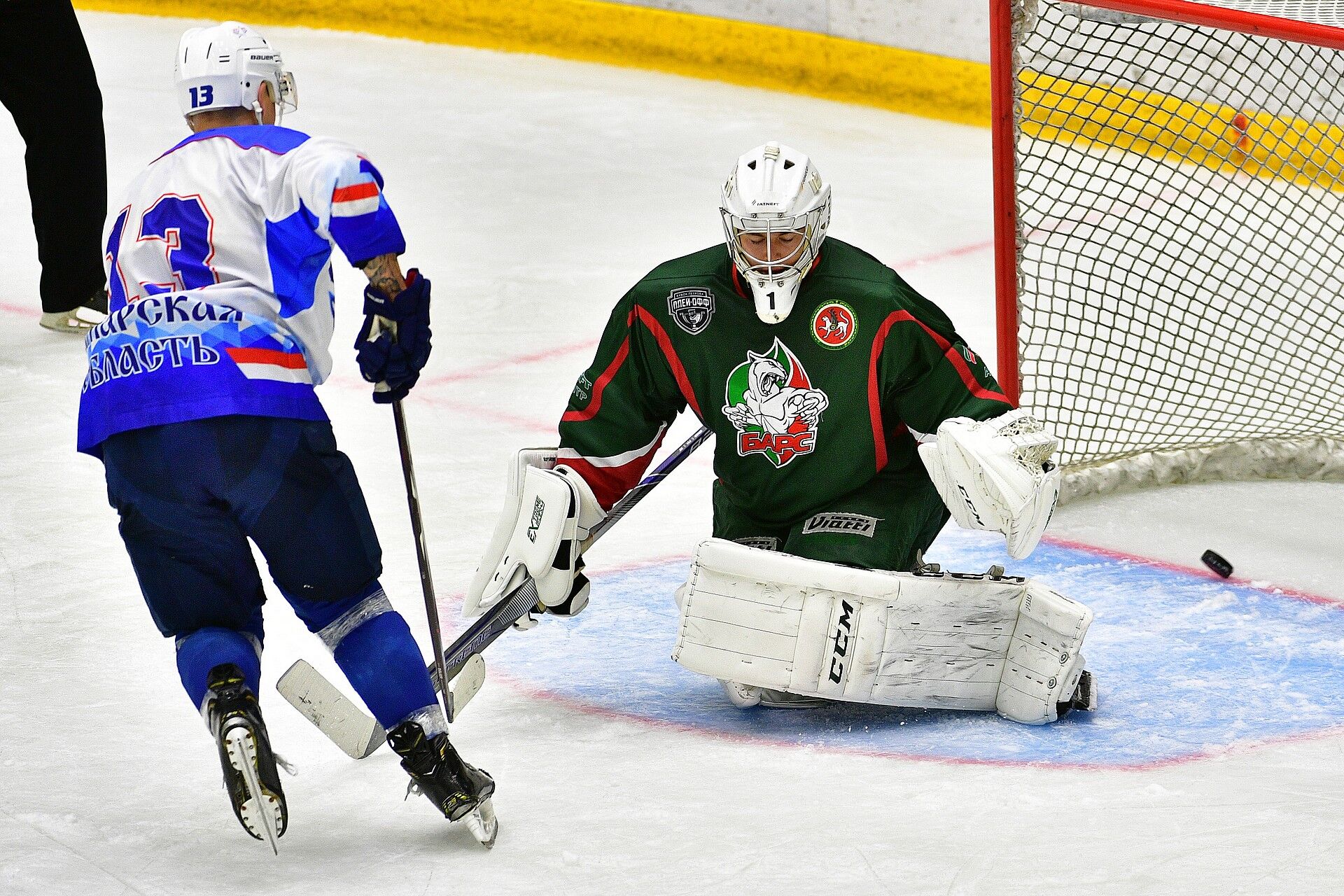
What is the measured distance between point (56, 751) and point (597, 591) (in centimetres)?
109

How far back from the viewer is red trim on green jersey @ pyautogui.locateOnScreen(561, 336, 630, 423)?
110 inches

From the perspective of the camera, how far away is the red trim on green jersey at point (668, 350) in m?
2.76

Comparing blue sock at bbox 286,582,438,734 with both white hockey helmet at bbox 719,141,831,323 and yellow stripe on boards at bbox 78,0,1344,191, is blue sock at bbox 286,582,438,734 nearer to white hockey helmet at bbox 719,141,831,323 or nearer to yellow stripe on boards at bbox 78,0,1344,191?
white hockey helmet at bbox 719,141,831,323

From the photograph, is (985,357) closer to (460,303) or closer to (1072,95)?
(1072,95)

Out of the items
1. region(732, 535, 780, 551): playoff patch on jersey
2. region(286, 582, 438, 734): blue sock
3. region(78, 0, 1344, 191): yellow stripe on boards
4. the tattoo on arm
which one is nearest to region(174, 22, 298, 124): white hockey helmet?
the tattoo on arm

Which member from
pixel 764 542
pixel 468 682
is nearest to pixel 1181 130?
pixel 764 542

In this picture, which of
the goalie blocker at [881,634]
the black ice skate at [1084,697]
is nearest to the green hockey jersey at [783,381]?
the goalie blocker at [881,634]

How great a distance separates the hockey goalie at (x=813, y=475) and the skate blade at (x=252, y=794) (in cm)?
77

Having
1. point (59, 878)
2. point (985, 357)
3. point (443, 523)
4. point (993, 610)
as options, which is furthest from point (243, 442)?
point (985, 357)

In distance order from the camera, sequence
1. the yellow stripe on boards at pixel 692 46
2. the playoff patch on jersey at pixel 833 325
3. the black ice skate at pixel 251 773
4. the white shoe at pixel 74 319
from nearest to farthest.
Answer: the black ice skate at pixel 251 773 → the playoff patch on jersey at pixel 833 325 → the white shoe at pixel 74 319 → the yellow stripe on boards at pixel 692 46

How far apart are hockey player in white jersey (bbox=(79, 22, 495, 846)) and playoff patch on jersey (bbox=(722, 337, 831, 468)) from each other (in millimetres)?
622

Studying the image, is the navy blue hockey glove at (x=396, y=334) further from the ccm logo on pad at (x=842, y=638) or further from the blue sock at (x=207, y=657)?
the ccm logo on pad at (x=842, y=638)

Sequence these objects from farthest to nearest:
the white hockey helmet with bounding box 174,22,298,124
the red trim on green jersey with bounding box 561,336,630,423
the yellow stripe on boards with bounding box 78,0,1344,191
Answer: the yellow stripe on boards with bounding box 78,0,1344,191 < the red trim on green jersey with bounding box 561,336,630,423 < the white hockey helmet with bounding box 174,22,298,124

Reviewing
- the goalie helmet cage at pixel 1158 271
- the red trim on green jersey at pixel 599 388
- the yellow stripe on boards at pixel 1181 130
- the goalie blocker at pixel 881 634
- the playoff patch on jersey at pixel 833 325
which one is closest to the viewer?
the goalie blocker at pixel 881 634
